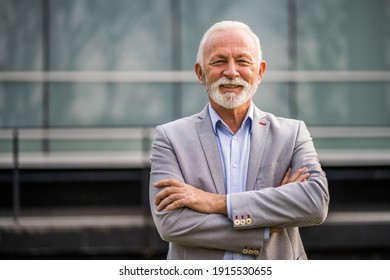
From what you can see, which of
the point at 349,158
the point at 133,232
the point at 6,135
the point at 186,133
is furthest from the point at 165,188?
the point at 349,158

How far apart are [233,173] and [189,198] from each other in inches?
6.4

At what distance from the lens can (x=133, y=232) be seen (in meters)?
7.73

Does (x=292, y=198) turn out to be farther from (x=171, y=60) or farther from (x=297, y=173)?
(x=171, y=60)

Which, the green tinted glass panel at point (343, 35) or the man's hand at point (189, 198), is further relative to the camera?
the green tinted glass panel at point (343, 35)

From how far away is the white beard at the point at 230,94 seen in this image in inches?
110

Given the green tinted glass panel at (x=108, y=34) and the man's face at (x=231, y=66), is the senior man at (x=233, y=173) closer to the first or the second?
the man's face at (x=231, y=66)

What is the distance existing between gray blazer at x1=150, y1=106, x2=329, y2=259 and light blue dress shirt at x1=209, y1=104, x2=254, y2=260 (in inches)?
0.9

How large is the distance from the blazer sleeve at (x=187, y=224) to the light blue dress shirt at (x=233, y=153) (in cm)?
5

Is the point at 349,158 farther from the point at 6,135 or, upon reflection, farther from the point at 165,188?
the point at 165,188

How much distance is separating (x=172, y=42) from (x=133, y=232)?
2.81 metres

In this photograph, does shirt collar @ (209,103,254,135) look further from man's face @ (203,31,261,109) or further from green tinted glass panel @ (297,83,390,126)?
green tinted glass panel @ (297,83,390,126)

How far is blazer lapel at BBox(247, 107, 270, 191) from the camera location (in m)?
2.82

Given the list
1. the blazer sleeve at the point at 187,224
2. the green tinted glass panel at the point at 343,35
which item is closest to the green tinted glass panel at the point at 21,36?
the green tinted glass panel at the point at 343,35

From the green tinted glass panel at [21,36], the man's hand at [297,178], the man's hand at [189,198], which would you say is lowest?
the man's hand at [189,198]
